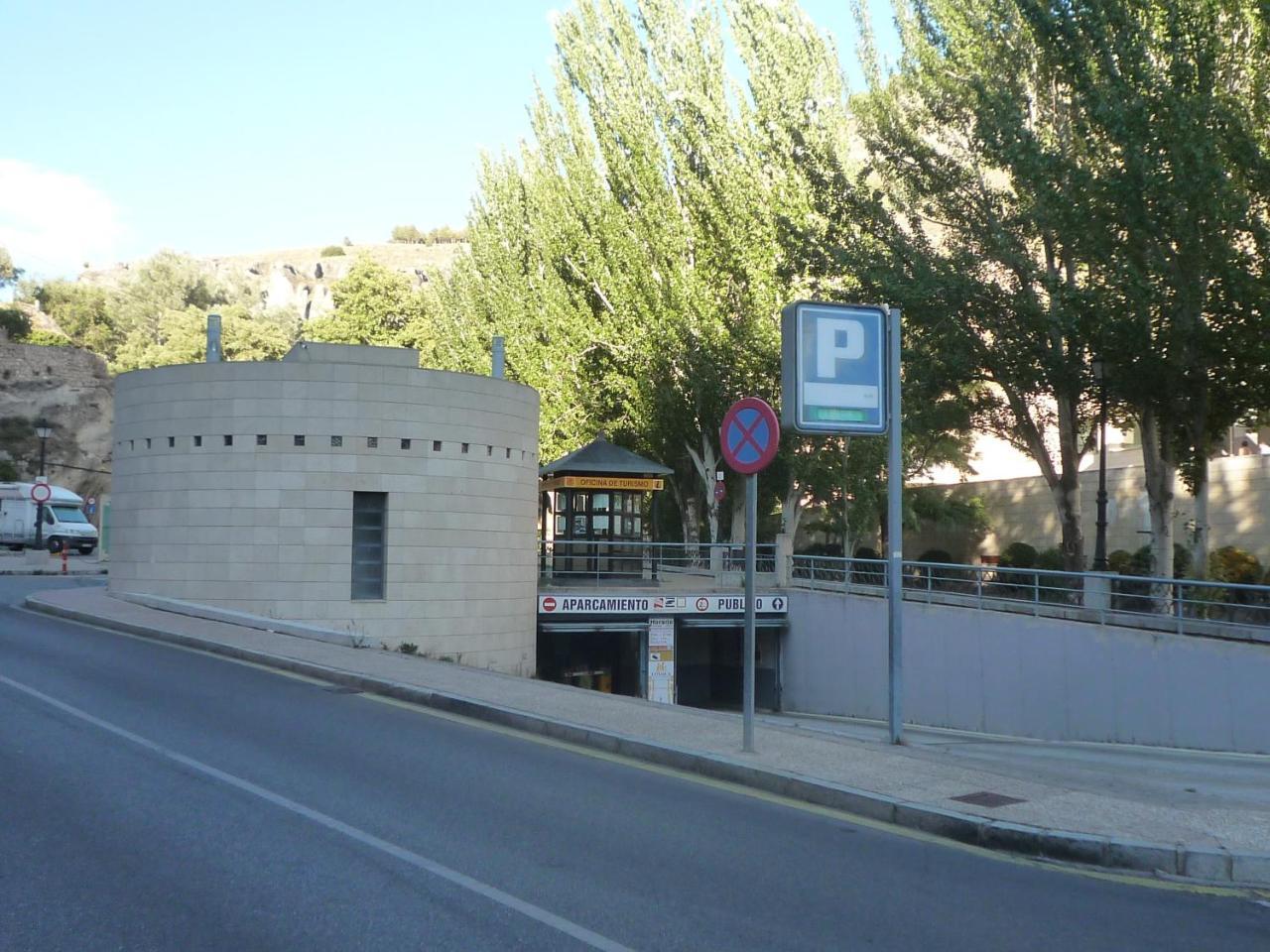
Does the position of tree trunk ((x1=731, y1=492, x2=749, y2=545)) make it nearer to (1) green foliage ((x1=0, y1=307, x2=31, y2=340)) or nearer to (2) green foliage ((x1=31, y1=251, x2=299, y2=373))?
(2) green foliage ((x1=31, y1=251, x2=299, y2=373))

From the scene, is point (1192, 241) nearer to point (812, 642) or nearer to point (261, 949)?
point (812, 642)

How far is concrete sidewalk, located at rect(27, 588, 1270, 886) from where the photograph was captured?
290 inches

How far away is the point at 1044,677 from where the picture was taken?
20625 mm

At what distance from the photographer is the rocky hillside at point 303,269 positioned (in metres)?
158

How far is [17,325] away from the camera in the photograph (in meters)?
75.9

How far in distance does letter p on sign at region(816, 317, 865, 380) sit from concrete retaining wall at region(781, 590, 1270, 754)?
28.7 ft

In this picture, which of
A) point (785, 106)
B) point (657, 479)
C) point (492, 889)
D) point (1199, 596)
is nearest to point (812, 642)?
point (657, 479)

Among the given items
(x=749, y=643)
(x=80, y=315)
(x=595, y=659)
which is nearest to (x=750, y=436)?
(x=749, y=643)

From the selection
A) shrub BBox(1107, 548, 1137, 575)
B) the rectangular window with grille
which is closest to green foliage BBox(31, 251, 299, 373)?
the rectangular window with grille

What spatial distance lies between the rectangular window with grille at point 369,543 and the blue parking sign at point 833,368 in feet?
42.4

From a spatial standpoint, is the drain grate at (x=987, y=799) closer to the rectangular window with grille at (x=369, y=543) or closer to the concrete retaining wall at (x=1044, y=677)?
the concrete retaining wall at (x=1044, y=677)

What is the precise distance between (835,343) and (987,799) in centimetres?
514

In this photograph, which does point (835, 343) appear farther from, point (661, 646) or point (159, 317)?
point (159, 317)

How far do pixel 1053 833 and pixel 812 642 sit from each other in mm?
21294
